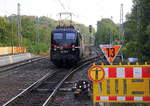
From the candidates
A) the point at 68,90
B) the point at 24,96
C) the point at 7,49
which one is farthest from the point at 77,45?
the point at 7,49

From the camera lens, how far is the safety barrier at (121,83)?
306 inches

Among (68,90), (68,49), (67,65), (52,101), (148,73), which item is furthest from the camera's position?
(67,65)

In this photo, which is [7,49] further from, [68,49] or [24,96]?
[24,96]

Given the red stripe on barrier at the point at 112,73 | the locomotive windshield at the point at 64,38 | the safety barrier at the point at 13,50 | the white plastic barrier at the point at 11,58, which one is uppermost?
the locomotive windshield at the point at 64,38

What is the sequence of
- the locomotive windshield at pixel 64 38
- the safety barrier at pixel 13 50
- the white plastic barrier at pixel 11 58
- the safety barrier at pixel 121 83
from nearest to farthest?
1. the safety barrier at pixel 121 83
2. the locomotive windshield at pixel 64 38
3. the white plastic barrier at pixel 11 58
4. the safety barrier at pixel 13 50

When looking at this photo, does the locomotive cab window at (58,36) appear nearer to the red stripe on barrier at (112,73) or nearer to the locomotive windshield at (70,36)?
the locomotive windshield at (70,36)

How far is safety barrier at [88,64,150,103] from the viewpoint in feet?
25.5

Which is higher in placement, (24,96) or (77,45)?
(77,45)

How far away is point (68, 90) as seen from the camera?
14109 millimetres

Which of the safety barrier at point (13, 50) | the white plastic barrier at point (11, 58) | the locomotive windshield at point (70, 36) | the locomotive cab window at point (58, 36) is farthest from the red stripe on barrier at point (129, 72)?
the safety barrier at point (13, 50)

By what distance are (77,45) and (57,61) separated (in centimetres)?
196

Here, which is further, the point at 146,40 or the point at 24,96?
the point at 146,40

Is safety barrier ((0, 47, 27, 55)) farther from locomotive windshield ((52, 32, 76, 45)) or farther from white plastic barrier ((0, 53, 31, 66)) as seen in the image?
locomotive windshield ((52, 32, 76, 45))

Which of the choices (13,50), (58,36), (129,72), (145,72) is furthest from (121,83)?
(13,50)
